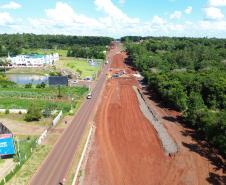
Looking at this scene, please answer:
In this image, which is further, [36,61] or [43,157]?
[36,61]

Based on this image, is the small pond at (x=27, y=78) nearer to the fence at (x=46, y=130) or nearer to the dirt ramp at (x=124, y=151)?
the dirt ramp at (x=124, y=151)

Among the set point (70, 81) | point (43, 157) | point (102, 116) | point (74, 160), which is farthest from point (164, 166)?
point (70, 81)

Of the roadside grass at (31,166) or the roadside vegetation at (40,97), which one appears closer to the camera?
the roadside grass at (31,166)

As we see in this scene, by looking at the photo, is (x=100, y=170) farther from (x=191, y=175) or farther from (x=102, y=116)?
(x=102, y=116)

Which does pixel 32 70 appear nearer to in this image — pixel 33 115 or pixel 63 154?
pixel 33 115

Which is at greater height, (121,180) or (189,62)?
(189,62)

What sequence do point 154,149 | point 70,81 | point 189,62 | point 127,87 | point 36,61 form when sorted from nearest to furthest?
point 154,149 → point 127,87 → point 70,81 → point 189,62 → point 36,61

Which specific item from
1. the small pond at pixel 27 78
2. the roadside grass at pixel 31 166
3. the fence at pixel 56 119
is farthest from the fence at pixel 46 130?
the small pond at pixel 27 78
